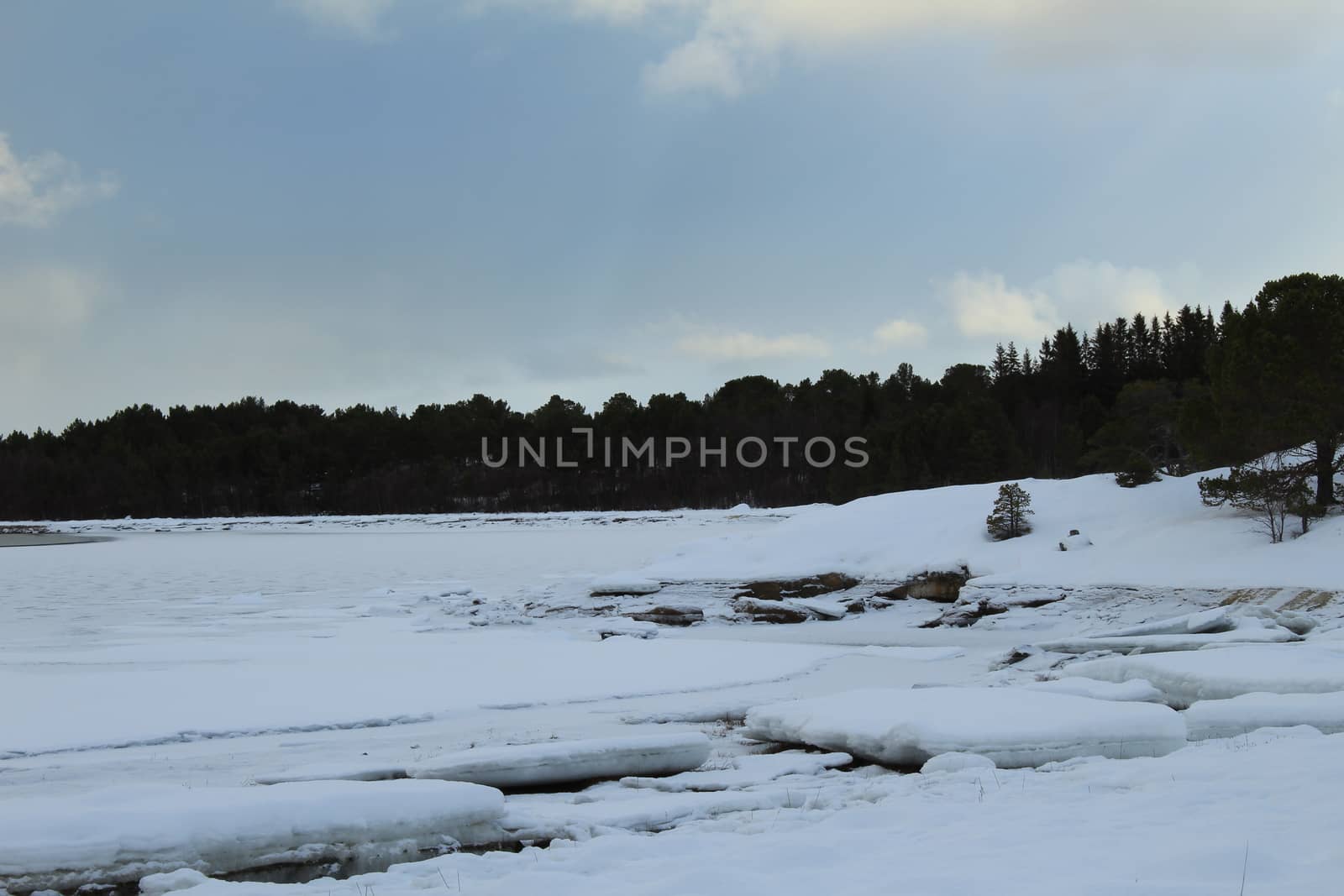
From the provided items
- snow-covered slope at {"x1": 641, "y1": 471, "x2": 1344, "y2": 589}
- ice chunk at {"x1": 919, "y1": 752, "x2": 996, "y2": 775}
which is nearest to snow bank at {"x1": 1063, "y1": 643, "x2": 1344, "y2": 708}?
ice chunk at {"x1": 919, "y1": 752, "x2": 996, "y2": 775}

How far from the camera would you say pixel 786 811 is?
634 cm

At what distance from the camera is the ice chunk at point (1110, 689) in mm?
10008

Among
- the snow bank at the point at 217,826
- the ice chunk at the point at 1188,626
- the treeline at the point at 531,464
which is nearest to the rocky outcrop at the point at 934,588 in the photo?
the ice chunk at the point at 1188,626

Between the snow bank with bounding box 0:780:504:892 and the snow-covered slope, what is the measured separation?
15961 millimetres

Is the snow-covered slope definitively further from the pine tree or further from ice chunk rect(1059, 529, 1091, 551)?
→ the pine tree

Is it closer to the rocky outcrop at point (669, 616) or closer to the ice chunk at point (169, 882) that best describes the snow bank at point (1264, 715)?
the ice chunk at point (169, 882)

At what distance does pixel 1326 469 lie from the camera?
2012cm

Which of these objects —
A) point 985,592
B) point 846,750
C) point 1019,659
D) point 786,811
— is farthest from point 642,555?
point 786,811

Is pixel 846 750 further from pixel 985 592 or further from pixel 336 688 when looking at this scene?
pixel 985 592

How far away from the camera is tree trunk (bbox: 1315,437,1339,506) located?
20141 millimetres

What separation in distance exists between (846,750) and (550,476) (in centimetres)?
8389

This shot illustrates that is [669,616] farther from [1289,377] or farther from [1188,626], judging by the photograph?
[1289,377]

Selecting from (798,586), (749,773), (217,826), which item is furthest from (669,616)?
(217,826)

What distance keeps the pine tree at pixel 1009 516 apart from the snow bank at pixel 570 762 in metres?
17.1
